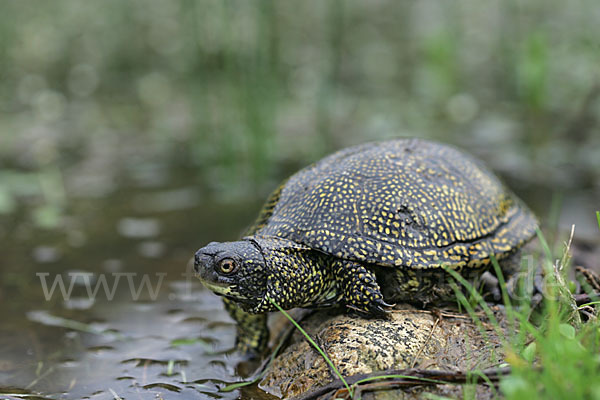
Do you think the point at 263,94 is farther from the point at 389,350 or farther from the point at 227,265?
the point at 389,350

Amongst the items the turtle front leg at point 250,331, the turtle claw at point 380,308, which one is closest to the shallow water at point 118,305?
the turtle front leg at point 250,331

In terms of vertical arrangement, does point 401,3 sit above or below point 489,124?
above

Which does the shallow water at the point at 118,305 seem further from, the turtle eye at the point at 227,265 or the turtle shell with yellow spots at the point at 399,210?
the turtle shell with yellow spots at the point at 399,210

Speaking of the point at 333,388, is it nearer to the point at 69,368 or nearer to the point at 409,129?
the point at 69,368

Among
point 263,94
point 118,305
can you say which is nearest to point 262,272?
point 118,305

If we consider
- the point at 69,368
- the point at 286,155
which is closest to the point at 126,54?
the point at 286,155
